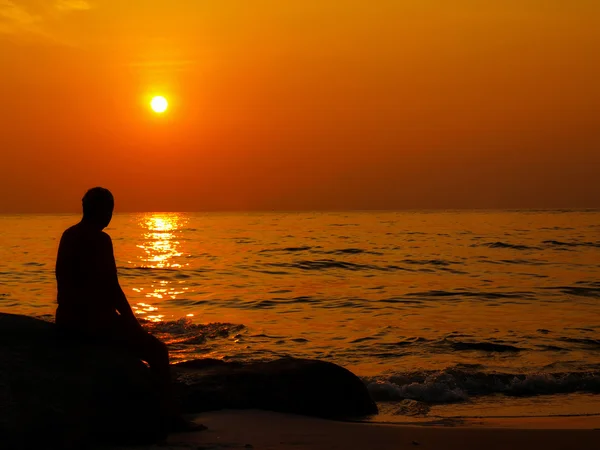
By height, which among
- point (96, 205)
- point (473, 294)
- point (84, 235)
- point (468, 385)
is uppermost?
point (96, 205)

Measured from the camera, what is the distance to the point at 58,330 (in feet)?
20.4

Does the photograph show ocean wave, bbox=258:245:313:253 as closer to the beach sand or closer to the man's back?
the beach sand

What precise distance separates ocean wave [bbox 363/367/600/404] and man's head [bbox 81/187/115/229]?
5.01 metres

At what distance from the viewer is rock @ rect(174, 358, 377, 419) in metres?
7.84

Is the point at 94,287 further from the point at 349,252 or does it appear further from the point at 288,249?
the point at 288,249

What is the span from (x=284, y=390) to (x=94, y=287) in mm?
2802

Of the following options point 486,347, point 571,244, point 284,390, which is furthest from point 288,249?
point 284,390

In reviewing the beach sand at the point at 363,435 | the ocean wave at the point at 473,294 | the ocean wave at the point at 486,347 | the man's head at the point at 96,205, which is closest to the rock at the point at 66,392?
the beach sand at the point at 363,435

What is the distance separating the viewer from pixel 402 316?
16719mm

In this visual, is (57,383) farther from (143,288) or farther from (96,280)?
(143,288)

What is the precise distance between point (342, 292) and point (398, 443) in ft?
49.9

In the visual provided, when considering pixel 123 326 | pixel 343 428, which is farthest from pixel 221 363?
pixel 123 326

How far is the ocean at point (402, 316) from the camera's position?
10.0m

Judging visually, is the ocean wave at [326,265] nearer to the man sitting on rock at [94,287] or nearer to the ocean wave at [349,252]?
the ocean wave at [349,252]
